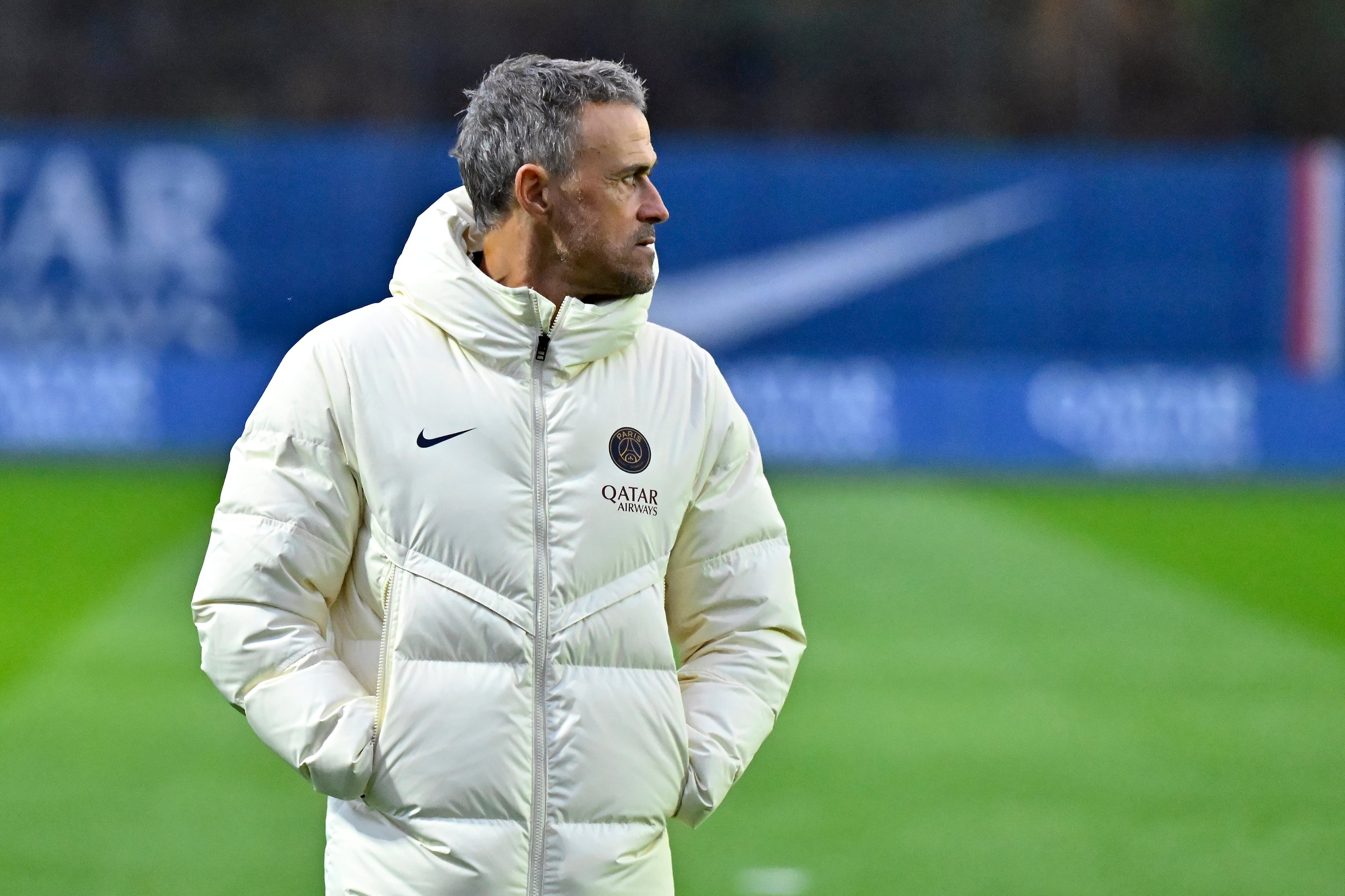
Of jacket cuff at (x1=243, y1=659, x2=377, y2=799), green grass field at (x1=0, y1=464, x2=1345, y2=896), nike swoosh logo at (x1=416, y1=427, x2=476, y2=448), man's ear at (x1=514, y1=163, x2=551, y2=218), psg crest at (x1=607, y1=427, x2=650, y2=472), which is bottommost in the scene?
green grass field at (x1=0, y1=464, x2=1345, y2=896)

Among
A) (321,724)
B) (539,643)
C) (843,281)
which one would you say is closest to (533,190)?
(539,643)

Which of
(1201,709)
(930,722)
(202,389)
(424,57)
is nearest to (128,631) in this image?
(930,722)

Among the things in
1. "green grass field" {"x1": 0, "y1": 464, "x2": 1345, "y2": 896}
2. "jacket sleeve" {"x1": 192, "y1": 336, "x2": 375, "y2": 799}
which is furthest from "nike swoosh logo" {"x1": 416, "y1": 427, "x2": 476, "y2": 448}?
"green grass field" {"x1": 0, "y1": 464, "x2": 1345, "y2": 896}

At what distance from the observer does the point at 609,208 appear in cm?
255

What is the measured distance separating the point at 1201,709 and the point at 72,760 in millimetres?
4544

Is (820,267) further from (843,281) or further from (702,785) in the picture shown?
(702,785)

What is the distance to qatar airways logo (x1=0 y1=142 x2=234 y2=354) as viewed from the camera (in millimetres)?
17094

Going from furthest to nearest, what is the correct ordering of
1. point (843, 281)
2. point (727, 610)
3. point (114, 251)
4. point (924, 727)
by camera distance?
point (843, 281)
point (114, 251)
point (924, 727)
point (727, 610)

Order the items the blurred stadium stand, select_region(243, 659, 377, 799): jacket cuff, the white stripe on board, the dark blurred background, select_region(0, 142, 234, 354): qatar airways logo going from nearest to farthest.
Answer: select_region(243, 659, 377, 799): jacket cuff
the blurred stadium stand
select_region(0, 142, 234, 354): qatar airways logo
the white stripe on board
the dark blurred background

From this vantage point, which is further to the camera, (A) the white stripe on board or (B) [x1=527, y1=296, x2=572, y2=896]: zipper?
(A) the white stripe on board

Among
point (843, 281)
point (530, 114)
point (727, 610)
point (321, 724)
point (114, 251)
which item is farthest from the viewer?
point (843, 281)

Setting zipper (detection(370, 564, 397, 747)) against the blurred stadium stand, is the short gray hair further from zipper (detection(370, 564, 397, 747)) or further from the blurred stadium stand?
the blurred stadium stand

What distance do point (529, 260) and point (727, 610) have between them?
59 cm

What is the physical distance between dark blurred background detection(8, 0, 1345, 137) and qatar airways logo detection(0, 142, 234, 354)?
4.01 m
